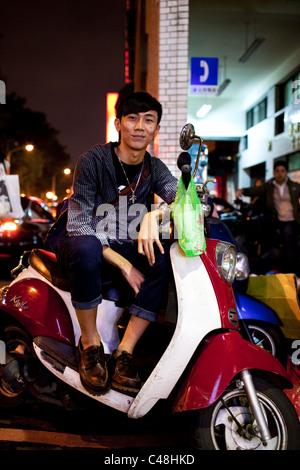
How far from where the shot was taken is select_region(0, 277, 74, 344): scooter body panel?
2502mm

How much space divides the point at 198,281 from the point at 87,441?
4.23 feet

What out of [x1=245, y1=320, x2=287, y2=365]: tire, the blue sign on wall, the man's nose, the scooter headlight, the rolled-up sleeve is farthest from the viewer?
the blue sign on wall

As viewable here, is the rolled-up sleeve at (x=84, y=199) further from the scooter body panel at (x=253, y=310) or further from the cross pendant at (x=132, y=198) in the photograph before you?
the scooter body panel at (x=253, y=310)

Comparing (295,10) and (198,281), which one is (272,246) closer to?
(198,281)

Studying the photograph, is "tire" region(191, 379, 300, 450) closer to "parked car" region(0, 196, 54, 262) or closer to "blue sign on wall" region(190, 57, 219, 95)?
"parked car" region(0, 196, 54, 262)

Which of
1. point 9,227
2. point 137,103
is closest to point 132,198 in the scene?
point 137,103

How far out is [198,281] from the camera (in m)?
2.11

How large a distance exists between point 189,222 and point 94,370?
98cm

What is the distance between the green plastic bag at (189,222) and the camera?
6.73 feet

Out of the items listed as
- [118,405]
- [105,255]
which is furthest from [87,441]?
[105,255]

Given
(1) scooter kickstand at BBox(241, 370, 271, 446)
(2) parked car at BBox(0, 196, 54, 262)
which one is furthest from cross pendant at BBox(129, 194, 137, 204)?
(2) parked car at BBox(0, 196, 54, 262)

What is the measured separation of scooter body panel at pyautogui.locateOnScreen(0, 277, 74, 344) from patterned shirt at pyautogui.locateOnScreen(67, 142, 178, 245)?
0.51 meters

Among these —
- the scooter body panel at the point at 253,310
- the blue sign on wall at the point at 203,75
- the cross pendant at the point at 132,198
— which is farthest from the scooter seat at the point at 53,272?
the blue sign on wall at the point at 203,75

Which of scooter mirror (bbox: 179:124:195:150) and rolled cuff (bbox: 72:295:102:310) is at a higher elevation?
scooter mirror (bbox: 179:124:195:150)
